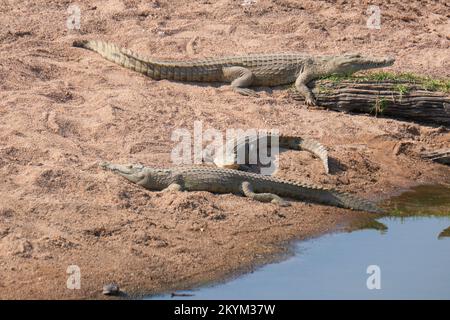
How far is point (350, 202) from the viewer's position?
9617 millimetres

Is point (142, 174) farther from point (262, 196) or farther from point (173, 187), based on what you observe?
point (262, 196)

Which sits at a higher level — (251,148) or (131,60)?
(131,60)

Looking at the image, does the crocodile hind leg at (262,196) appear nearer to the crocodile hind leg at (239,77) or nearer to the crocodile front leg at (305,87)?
the crocodile front leg at (305,87)

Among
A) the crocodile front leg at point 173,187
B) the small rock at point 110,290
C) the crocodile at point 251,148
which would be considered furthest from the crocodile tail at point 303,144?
the small rock at point 110,290

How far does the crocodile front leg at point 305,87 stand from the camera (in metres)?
11.9

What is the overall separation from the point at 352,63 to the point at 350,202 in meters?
3.30

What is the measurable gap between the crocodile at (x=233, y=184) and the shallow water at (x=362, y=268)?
1.83 feet

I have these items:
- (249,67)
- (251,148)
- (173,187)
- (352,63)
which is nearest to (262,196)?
(173,187)

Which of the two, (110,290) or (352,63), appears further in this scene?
(352,63)

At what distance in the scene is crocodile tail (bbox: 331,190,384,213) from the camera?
9.61m

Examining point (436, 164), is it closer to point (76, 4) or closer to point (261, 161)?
point (261, 161)

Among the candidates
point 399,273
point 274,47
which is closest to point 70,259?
point 399,273

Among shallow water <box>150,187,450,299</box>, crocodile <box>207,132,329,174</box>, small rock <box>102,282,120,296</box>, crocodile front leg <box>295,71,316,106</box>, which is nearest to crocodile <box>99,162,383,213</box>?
crocodile <box>207,132,329,174</box>

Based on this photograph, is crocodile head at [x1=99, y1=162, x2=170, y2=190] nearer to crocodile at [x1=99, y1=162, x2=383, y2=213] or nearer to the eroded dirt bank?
crocodile at [x1=99, y1=162, x2=383, y2=213]
